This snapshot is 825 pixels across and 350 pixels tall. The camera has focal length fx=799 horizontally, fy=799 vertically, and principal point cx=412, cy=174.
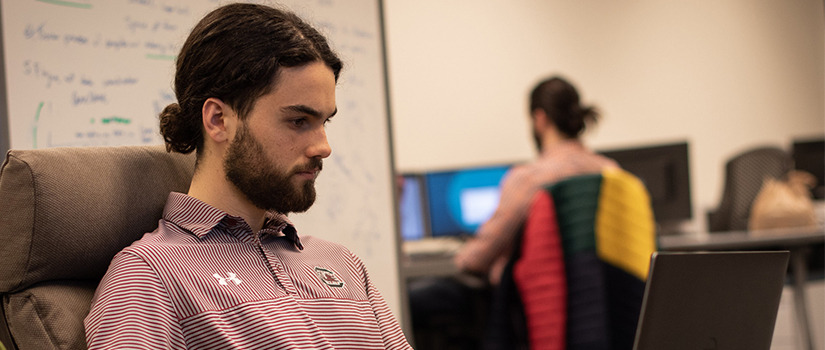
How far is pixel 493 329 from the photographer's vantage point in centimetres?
257

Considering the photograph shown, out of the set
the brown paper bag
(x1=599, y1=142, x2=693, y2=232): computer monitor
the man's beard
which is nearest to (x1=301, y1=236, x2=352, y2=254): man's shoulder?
the man's beard

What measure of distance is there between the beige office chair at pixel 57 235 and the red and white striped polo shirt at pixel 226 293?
50mm

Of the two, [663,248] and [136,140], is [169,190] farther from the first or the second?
[663,248]

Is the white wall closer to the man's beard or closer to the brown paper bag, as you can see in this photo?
the brown paper bag

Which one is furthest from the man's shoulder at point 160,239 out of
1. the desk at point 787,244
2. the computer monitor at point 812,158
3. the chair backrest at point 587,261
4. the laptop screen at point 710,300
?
the computer monitor at point 812,158

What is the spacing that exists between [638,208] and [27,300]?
6.05 ft

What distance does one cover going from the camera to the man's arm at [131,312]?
1.02 m

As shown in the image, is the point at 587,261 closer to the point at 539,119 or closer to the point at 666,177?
the point at 539,119

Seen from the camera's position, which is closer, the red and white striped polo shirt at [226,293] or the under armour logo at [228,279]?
the red and white striped polo shirt at [226,293]

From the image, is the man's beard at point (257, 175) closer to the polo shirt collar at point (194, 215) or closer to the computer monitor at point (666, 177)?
the polo shirt collar at point (194, 215)

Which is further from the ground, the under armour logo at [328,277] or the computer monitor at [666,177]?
the under armour logo at [328,277]

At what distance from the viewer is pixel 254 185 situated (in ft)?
4.11

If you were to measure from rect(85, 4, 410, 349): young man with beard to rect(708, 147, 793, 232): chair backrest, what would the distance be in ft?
11.3

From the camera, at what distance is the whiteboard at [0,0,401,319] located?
1.55 m
